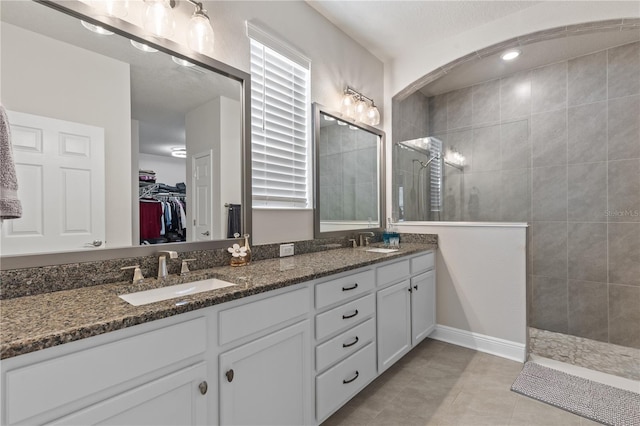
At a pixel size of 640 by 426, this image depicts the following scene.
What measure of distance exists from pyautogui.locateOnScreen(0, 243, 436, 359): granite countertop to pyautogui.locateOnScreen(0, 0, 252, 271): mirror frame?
13 centimetres

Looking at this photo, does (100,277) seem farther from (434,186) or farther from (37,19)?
(434,186)

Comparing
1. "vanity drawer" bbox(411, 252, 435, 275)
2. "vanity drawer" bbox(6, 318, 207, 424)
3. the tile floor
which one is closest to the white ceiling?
"vanity drawer" bbox(411, 252, 435, 275)

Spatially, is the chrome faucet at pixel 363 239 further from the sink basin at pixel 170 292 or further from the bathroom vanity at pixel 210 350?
the sink basin at pixel 170 292

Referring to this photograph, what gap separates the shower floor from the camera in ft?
7.51

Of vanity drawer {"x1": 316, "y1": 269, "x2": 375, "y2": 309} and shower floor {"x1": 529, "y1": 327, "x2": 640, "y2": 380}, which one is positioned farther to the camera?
shower floor {"x1": 529, "y1": 327, "x2": 640, "y2": 380}

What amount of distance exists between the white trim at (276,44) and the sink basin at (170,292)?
1.49 meters

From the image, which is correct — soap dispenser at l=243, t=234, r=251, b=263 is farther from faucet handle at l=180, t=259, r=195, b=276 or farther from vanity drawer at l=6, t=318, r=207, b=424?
vanity drawer at l=6, t=318, r=207, b=424

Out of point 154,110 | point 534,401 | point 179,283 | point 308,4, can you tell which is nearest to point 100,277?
point 179,283

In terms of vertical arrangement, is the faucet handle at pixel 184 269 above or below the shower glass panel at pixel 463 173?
below

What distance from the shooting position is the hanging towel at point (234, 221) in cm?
178

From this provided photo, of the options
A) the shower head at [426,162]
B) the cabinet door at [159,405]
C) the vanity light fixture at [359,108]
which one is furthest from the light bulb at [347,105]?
the cabinet door at [159,405]

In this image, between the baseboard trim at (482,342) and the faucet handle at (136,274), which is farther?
the baseboard trim at (482,342)

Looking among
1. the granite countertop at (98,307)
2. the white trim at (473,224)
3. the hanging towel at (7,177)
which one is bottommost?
the granite countertop at (98,307)

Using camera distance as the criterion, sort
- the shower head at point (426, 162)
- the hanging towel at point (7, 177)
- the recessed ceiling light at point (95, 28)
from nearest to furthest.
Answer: the hanging towel at point (7, 177), the recessed ceiling light at point (95, 28), the shower head at point (426, 162)
